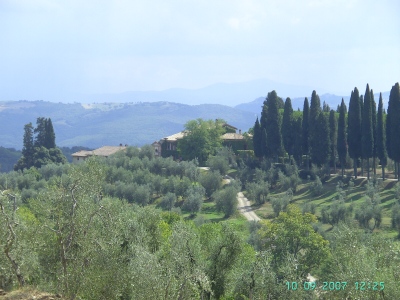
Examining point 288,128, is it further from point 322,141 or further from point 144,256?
point 144,256

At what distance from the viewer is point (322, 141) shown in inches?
2408

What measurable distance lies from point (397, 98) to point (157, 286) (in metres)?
44.4

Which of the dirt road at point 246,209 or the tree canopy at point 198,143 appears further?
the tree canopy at point 198,143

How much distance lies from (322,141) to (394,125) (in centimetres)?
869

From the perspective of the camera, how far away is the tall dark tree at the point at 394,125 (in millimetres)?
54250

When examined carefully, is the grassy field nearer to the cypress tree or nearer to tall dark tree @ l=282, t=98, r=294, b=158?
tall dark tree @ l=282, t=98, r=294, b=158

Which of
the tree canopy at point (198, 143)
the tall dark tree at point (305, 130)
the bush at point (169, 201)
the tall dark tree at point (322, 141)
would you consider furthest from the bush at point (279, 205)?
the tree canopy at point (198, 143)

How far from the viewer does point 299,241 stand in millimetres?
29984

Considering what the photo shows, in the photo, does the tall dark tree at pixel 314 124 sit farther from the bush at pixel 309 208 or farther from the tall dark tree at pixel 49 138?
the tall dark tree at pixel 49 138

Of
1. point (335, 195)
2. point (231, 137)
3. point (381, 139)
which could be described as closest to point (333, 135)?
point (381, 139)

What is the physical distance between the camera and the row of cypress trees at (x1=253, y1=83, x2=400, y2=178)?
55656 mm

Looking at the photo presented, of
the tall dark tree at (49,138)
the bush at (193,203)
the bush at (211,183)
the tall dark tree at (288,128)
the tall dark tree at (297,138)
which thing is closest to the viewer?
the bush at (193,203)

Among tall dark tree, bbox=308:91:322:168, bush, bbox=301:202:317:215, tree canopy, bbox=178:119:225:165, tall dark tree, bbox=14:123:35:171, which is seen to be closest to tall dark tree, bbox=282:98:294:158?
tall dark tree, bbox=308:91:322:168

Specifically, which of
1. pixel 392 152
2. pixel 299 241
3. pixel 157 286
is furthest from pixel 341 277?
pixel 392 152
